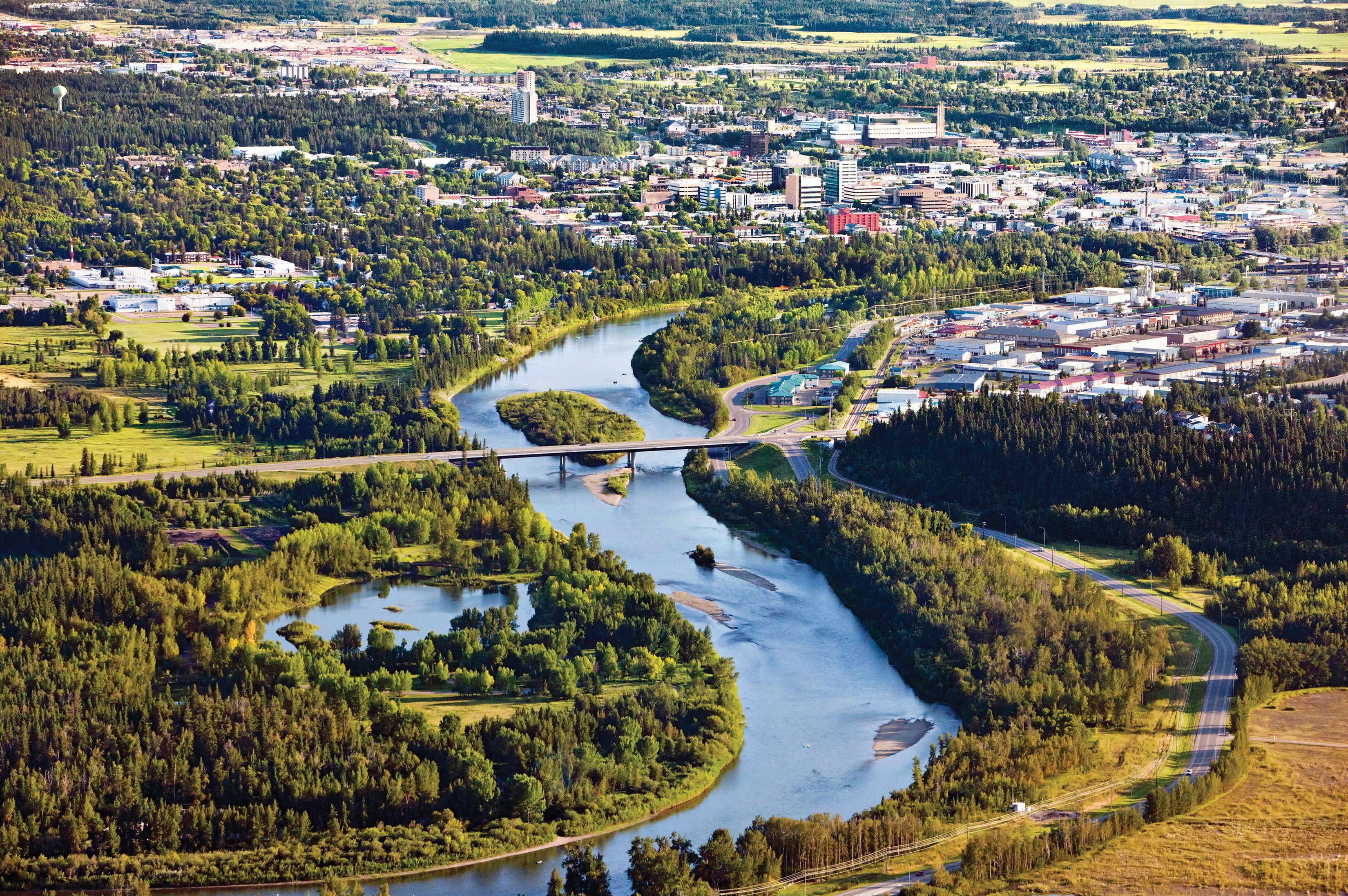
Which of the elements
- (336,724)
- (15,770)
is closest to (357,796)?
(336,724)

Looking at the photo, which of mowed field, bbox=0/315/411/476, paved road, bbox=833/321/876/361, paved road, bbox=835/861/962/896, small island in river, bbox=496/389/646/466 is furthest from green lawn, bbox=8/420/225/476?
paved road, bbox=835/861/962/896

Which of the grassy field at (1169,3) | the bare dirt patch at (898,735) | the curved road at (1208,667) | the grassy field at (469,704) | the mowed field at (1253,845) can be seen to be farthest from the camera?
the grassy field at (1169,3)

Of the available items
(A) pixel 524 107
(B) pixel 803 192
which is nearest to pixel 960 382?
(B) pixel 803 192

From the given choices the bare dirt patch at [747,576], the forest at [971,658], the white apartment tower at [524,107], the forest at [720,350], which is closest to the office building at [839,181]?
the white apartment tower at [524,107]

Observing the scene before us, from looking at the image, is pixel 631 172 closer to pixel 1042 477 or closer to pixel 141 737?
pixel 1042 477

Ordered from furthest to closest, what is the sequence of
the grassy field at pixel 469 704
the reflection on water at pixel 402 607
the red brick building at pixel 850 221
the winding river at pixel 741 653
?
the red brick building at pixel 850 221, the reflection on water at pixel 402 607, the grassy field at pixel 469 704, the winding river at pixel 741 653

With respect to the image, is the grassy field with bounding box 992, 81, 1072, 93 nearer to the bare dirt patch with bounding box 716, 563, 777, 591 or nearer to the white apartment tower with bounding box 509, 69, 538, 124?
the white apartment tower with bounding box 509, 69, 538, 124

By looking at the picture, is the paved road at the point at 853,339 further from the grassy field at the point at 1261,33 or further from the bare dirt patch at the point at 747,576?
the grassy field at the point at 1261,33
